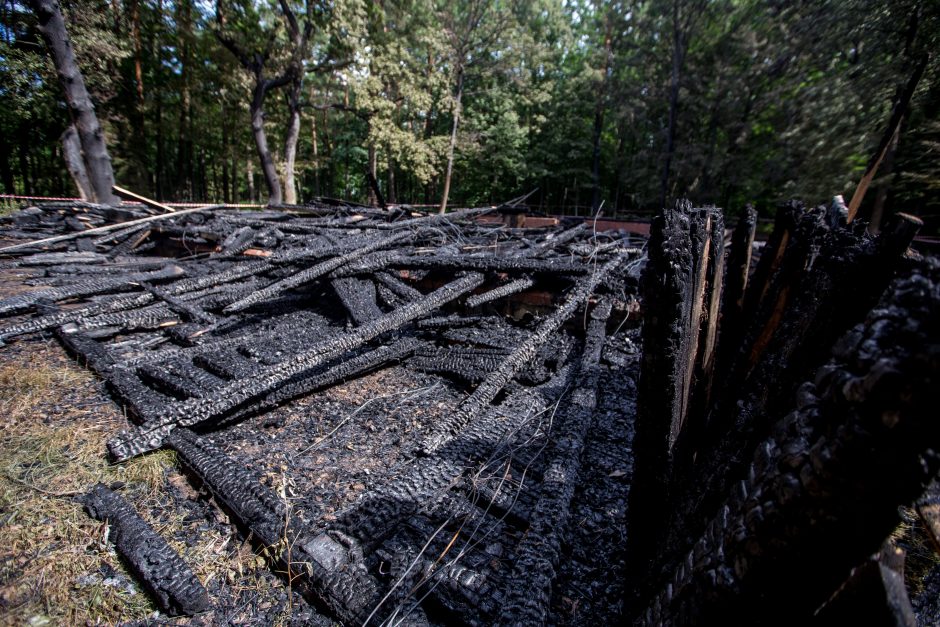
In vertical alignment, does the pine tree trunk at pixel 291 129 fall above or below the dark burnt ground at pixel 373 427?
above

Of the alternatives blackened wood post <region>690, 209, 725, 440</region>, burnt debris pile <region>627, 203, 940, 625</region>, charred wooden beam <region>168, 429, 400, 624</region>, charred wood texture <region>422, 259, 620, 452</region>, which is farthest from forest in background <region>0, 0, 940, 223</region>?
charred wooden beam <region>168, 429, 400, 624</region>

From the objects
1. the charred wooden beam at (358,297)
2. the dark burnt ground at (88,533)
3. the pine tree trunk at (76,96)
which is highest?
the pine tree trunk at (76,96)

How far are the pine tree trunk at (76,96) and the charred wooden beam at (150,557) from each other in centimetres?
1418

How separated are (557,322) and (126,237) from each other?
8.69m

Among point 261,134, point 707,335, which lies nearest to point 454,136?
point 261,134

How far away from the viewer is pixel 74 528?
1.74m

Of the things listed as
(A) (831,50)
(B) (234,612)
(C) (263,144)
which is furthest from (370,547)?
(A) (831,50)

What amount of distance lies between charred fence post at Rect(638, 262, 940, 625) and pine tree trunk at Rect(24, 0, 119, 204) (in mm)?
16328

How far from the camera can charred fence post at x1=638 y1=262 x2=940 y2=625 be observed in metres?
0.53

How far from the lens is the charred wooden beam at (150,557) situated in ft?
4.80

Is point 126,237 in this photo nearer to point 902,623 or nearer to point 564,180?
point 902,623

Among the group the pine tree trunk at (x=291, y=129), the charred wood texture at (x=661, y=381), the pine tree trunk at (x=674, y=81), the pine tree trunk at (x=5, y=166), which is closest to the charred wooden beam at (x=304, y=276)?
the charred wood texture at (x=661, y=381)

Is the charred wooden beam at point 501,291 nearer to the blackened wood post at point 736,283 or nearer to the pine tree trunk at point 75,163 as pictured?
the blackened wood post at point 736,283

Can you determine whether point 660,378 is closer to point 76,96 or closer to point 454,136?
point 76,96
